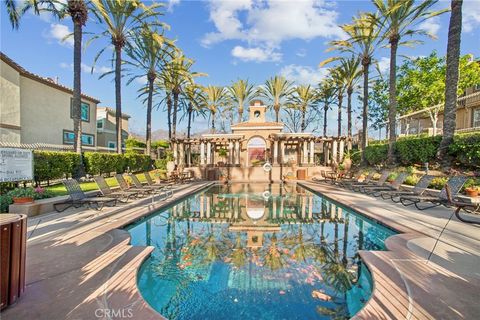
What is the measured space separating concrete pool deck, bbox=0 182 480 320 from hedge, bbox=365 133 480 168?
6208mm

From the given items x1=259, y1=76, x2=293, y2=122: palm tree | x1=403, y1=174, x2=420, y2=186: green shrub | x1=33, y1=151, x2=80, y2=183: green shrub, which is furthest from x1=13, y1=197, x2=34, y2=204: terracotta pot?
x1=259, y1=76, x2=293, y2=122: palm tree

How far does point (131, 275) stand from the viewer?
3.73m

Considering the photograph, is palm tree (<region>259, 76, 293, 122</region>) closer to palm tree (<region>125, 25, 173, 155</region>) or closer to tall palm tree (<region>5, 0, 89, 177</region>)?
palm tree (<region>125, 25, 173, 155</region>)

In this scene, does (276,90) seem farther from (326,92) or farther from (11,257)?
(11,257)

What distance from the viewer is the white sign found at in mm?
7325

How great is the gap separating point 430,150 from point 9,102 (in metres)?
27.0

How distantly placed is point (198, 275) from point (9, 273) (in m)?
2.60

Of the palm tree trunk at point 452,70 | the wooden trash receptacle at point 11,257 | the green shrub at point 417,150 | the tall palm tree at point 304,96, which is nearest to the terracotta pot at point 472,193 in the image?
the palm tree trunk at point 452,70

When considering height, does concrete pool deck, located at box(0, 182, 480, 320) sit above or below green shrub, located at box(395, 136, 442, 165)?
below

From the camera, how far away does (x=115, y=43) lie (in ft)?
61.8

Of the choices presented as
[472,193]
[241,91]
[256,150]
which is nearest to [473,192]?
[472,193]

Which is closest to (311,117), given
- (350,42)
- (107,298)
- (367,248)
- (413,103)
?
(413,103)

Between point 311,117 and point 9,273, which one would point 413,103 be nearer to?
point 311,117

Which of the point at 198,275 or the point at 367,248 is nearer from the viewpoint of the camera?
the point at 198,275
